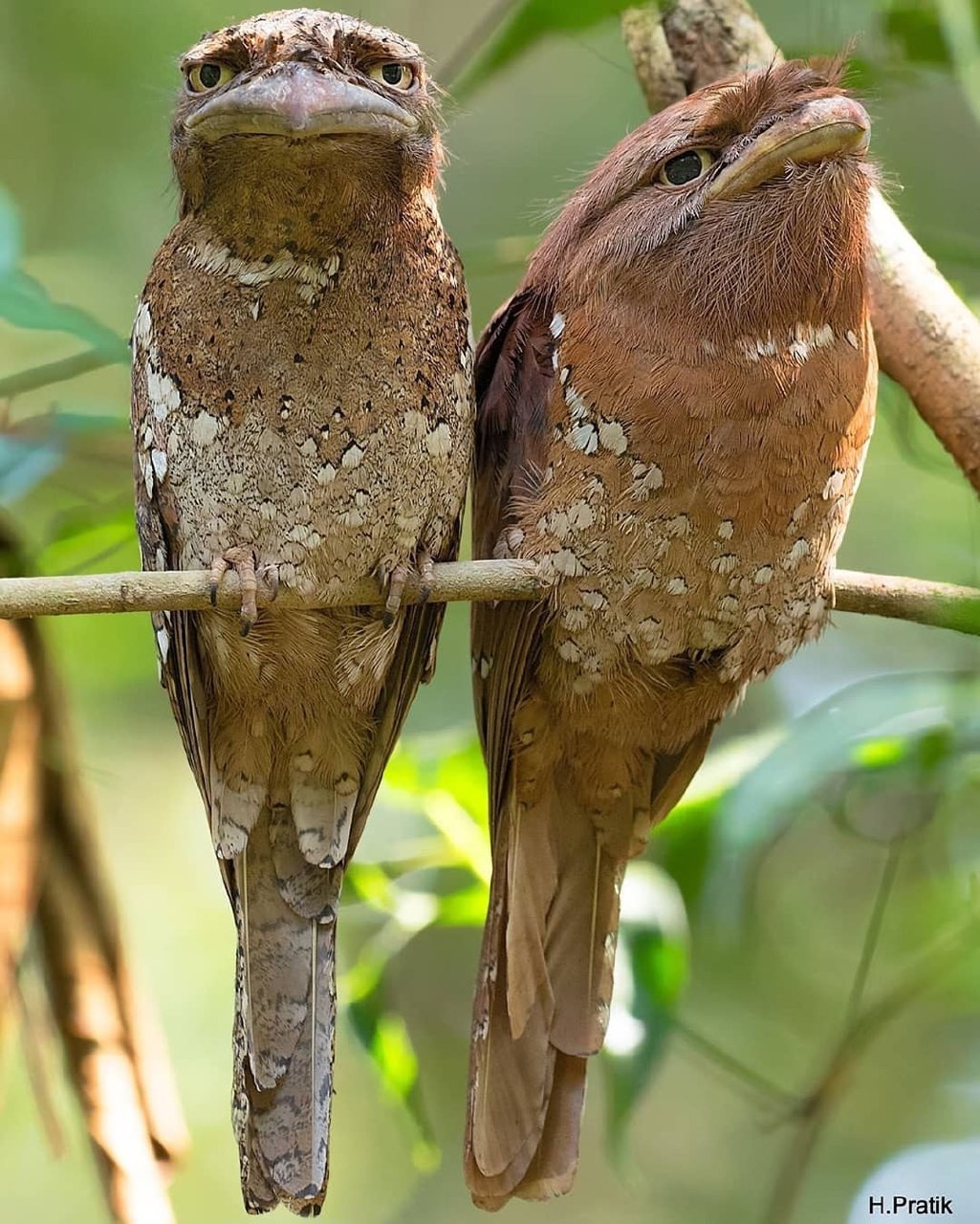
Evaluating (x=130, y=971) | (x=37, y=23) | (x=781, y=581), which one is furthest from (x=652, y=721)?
(x=37, y=23)

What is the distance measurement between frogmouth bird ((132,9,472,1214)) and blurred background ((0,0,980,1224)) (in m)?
0.88

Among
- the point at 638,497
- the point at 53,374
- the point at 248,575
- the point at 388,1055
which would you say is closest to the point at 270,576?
the point at 248,575

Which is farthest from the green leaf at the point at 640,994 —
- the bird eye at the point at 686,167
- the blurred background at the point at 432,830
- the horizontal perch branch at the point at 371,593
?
the bird eye at the point at 686,167

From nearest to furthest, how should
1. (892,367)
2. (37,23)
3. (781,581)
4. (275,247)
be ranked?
1. (275,247)
2. (781,581)
3. (892,367)
4. (37,23)

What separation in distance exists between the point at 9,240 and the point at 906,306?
180cm

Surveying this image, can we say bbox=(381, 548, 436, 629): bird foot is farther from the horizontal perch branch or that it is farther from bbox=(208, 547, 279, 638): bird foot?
bbox=(208, 547, 279, 638): bird foot

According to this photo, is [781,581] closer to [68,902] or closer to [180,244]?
[180,244]

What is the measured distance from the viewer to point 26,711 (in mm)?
3031

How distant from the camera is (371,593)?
227 cm

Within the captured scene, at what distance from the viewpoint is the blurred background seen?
398 cm

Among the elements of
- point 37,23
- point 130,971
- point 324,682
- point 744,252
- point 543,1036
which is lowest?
point 543,1036

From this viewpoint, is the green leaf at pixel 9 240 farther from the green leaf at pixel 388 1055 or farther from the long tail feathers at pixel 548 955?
the green leaf at pixel 388 1055

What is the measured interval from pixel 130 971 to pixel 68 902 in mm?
207

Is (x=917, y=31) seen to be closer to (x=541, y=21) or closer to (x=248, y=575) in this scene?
(x=541, y=21)
